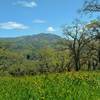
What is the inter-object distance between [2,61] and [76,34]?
177 ft

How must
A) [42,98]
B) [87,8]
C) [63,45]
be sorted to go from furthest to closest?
[63,45] < [87,8] < [42,98]

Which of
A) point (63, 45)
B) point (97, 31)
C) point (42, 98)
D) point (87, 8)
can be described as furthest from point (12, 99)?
point (63, 45)

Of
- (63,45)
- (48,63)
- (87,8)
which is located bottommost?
(48,63)

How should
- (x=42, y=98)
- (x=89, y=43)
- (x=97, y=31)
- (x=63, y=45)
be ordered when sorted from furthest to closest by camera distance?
(x=63, y=45), (x=89, y=43), (x=97, y=31), (x=42, y=98)

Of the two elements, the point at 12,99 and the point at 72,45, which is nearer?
the point at 12,99

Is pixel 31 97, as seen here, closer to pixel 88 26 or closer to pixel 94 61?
pixel 88 26

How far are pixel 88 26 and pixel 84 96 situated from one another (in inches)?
3536

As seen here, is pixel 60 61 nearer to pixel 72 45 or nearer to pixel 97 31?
pixel 72 45

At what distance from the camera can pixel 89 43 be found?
100125 millimetres

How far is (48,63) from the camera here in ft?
481

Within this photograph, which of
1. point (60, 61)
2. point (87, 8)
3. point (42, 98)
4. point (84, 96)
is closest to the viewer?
point (42, 98)

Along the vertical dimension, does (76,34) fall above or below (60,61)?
above

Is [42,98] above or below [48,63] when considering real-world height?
above

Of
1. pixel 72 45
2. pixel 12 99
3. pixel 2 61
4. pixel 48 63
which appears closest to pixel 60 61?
pixel 48 63
